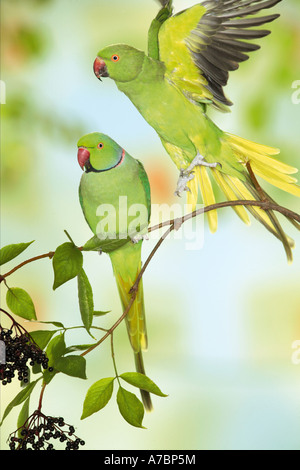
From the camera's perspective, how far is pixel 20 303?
1.09 m

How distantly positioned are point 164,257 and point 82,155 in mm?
298

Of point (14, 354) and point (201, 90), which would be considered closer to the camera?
point (14, 354)

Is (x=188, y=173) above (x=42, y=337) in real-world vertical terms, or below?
above

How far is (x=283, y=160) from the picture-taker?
3.78 ft

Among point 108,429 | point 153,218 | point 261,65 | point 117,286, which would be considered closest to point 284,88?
point 261,65

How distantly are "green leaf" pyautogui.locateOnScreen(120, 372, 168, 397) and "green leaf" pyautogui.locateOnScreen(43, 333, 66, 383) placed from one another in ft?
0.47

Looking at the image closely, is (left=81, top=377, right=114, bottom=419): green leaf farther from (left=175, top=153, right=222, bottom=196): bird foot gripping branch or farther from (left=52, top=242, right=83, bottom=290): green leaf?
(left=175, top=153, right=222, bottom=196): bird foot gripping branch

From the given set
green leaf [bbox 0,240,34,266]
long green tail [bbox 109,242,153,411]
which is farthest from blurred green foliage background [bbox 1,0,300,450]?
green leaf [bbox 0,240,34,266]

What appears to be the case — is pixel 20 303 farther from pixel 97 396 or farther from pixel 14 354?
pixel 97 396

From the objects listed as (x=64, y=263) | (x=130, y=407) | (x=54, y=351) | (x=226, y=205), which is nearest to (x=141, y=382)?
(x=130, y=407)

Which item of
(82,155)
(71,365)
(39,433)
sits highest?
(82,155)

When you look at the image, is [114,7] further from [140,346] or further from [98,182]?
[140,346]

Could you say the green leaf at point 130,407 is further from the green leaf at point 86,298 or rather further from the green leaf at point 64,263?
the green leaf at point 64,263

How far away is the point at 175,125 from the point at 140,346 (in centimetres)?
51
